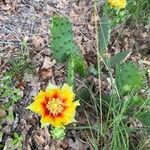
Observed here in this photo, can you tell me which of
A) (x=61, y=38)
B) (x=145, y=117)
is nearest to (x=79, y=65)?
(x=61, y=38)

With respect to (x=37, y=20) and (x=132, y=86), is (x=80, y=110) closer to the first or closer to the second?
(x=132, y=86)

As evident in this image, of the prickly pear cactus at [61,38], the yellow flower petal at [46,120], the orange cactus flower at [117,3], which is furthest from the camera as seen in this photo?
the orange cactus flower at [117,3]

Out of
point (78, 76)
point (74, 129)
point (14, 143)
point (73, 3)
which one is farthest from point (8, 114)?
point (73, 3)

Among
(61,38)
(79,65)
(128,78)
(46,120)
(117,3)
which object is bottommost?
(46,120)

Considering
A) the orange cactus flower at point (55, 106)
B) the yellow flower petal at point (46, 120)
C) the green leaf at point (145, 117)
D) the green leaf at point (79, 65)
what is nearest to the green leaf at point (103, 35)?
the green leaf at point (79, 65)

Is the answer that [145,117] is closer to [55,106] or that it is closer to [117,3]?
[55,106]

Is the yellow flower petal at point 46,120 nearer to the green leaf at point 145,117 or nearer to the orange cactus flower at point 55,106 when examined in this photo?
the orange cactus flower at point 55,106
